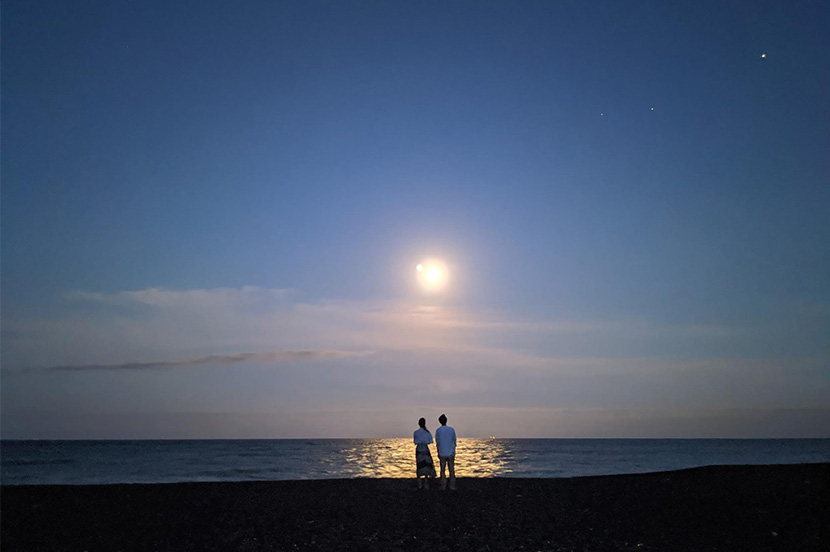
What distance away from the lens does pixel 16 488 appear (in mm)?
19594

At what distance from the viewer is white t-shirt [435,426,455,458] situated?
19.4 meters

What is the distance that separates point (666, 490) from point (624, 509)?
2.77 meters

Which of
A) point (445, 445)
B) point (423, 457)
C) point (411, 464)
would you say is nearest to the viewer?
point (445, 445)

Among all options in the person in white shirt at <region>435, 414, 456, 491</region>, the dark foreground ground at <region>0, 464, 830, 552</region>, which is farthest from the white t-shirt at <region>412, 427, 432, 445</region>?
the dark foreground ground at <region>0, 464, 830, 552</region>

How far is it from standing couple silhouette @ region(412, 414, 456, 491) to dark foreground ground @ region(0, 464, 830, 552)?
74 cm

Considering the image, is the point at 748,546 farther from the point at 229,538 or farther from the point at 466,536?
the point at 229,538

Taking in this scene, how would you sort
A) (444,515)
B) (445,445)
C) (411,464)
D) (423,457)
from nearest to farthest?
1. (444,515)
2. (445,445)
3. (423,457)
4. (411,464)

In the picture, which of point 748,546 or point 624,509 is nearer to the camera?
point 748,546

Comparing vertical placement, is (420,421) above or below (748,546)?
above

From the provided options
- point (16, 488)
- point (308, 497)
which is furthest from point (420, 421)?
point (16, 488)

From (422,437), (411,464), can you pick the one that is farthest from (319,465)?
(422,437)

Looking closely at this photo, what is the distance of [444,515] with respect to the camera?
14.6 meters

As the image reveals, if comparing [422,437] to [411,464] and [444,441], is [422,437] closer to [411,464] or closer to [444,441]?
[444,441]

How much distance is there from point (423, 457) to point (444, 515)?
5.36 metres
